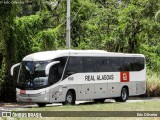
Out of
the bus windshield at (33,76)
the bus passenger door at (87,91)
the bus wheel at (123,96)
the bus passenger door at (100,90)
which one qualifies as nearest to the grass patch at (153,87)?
the bus wheel at (123,96)

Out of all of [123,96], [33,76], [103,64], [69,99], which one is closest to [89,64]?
[103,64]

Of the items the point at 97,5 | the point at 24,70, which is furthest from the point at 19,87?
the point at 97,5

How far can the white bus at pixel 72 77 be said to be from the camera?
24.8 meters

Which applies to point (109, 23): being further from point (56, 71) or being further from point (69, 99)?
→ point (56, 71)

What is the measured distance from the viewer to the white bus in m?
24.8

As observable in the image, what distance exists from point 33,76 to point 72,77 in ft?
7.81

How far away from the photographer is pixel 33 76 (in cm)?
2503

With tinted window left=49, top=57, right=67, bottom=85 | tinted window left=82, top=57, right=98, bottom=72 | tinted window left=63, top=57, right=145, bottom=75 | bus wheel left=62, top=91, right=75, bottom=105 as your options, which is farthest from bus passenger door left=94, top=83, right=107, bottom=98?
tinted window left=49, top=57, right=67, bottom=85

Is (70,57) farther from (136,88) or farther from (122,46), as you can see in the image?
(122,46)

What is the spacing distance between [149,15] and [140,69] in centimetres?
1170

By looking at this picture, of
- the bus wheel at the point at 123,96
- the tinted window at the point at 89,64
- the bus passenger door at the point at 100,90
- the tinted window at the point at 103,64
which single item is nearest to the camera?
the tinted window at the point at 103,64

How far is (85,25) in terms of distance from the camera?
45.2m

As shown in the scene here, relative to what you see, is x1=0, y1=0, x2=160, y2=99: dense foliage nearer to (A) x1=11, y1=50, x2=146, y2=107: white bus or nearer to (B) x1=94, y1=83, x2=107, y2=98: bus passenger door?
(A) x1=11, y1=50, x2=146, y2=107: white bus

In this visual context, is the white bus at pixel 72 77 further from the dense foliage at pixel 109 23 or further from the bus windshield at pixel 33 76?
the dense foliage at pixel 109 23
